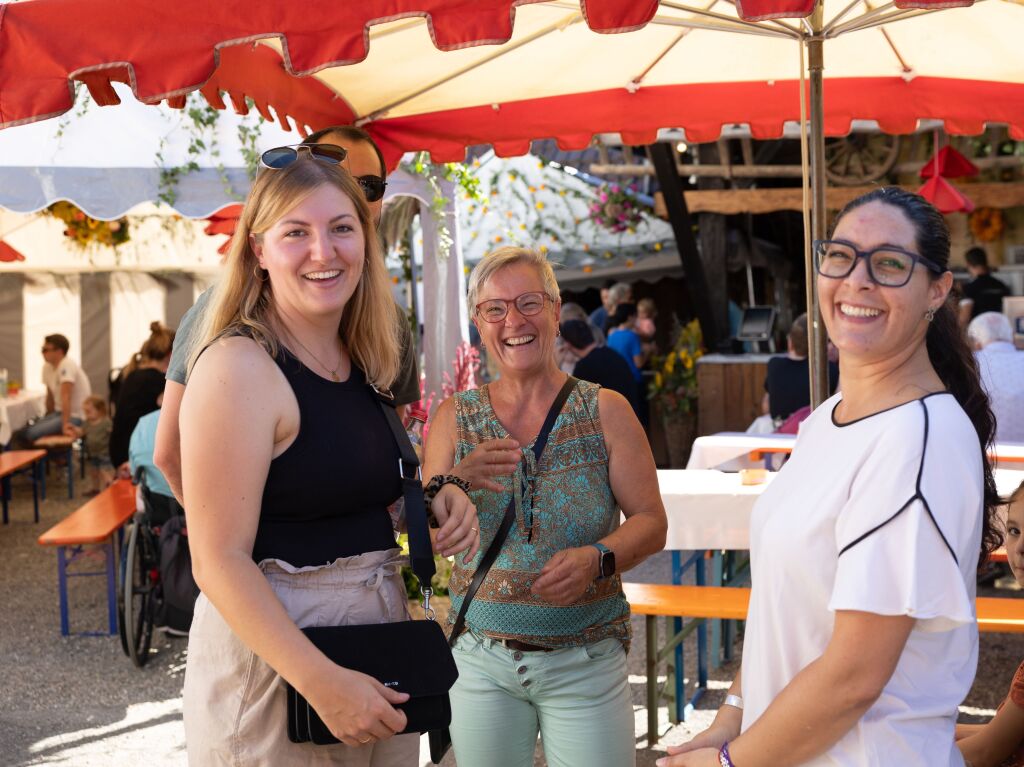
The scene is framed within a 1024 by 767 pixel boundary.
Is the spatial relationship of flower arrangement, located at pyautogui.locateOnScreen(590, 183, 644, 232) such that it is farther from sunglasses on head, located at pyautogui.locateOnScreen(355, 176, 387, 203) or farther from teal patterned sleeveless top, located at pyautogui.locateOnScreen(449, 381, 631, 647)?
teal patterned sleeveless top, located at pyautogui.locateOnScreen(449, 381, 631, 647)

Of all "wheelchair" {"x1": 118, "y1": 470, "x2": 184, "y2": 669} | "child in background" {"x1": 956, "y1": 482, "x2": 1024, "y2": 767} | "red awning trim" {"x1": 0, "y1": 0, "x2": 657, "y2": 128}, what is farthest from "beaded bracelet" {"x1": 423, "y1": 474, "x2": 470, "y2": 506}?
"wheelchair" {"x1": 118, "y1": 470, "x2": 184, "y2": 669}

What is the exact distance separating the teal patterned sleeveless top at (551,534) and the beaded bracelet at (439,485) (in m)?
0.18

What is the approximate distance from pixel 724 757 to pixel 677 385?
8.94 m

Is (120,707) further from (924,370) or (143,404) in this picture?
(924,370)

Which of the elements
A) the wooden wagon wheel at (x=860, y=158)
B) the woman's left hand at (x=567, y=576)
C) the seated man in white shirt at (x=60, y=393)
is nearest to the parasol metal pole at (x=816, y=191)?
the woman's left hand at (x=567, y=576)

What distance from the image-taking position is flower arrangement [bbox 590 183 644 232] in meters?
13.1

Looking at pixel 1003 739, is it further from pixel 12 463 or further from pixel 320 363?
pixel 12 463

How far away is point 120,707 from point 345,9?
12.7 feet

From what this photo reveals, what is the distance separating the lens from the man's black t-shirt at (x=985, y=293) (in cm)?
989

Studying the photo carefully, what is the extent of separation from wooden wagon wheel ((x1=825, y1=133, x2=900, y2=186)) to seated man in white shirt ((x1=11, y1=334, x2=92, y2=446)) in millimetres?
7925

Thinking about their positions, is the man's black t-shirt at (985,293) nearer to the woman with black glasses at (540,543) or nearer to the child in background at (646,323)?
the child in background at (646,323)

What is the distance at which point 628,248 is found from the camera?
13250 mm

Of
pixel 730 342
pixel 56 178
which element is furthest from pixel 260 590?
pixel 730 342

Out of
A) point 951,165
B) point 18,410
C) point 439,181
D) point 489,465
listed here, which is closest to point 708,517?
point 489,465
